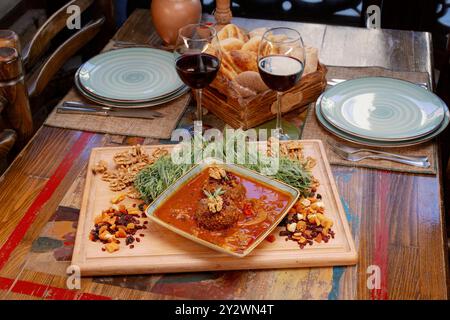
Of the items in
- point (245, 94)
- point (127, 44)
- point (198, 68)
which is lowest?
point (127, 44)

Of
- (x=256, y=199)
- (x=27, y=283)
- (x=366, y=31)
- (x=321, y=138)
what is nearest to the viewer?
(x=27, y=283)

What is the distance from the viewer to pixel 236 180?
1.22 m

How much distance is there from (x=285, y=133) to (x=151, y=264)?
0.56m

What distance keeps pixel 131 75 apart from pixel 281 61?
0.53 meters

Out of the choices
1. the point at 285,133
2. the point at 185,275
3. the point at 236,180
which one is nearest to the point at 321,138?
the point at 285,133

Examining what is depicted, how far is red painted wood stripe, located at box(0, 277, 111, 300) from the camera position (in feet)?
3.39

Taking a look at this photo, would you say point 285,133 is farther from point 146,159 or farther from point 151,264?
point 151,264

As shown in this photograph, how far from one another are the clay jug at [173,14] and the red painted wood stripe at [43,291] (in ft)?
3.30

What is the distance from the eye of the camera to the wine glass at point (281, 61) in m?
1.31

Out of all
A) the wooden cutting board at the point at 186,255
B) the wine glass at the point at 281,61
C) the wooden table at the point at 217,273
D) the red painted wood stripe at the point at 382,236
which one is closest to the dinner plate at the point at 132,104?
the wooden table at the point at 217,273

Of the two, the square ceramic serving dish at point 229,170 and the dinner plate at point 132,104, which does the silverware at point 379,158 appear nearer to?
the square ceramic serving dish at point 229,170

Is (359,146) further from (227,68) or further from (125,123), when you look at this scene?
(125,123)

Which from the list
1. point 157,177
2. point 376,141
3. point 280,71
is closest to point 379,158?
point 376,141

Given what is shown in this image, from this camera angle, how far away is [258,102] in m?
1.45
